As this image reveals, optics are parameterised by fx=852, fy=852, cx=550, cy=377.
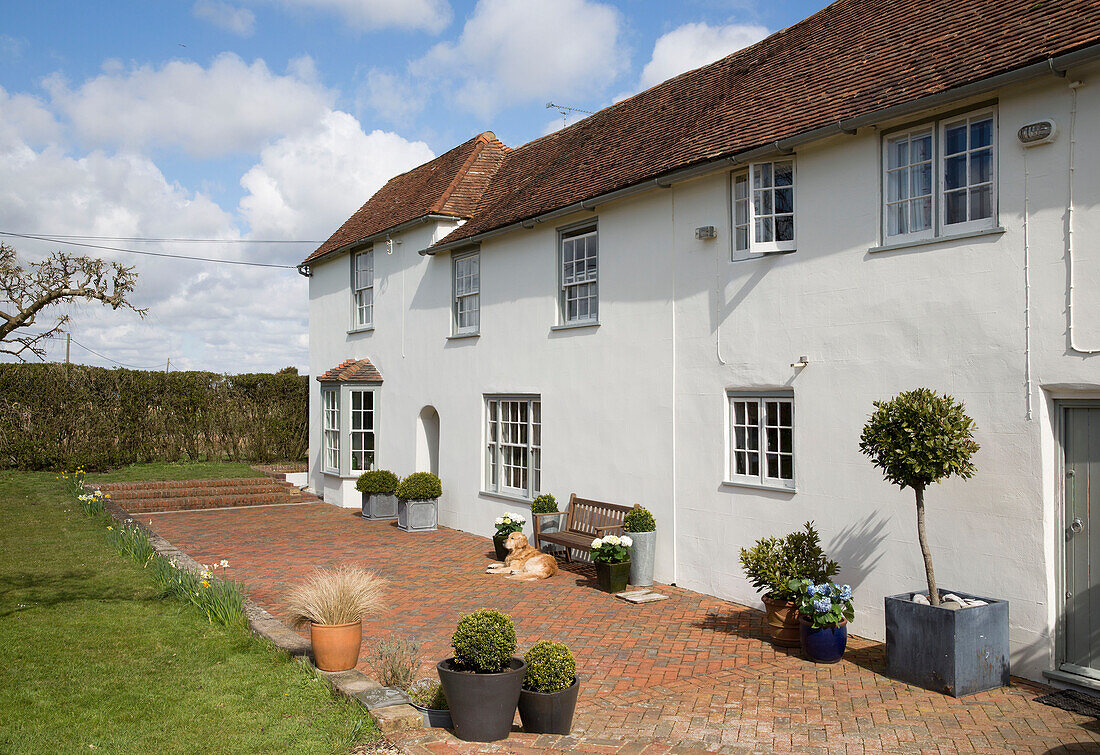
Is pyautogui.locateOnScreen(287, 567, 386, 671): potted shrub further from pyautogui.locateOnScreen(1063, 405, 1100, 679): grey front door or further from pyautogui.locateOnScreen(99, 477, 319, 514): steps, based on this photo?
pyautogui.locateOnScreen(99, 477, 319, 514): steps

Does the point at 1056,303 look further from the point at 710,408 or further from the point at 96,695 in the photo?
the point at 96,695

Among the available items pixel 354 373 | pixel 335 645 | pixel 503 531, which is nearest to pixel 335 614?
pixel 335 645

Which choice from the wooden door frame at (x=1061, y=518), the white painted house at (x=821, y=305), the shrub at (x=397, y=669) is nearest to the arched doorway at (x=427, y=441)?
the white painted house at (x=821, y=305)

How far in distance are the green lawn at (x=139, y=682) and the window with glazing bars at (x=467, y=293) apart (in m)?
7.61

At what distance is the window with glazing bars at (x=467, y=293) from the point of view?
16.4m

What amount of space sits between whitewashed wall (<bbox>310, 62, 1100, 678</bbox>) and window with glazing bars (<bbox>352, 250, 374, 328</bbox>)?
5898mm

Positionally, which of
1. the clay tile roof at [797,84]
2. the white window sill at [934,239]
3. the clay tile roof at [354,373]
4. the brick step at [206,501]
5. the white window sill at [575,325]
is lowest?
the brick step at [206,501]

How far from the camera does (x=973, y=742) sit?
6023mm

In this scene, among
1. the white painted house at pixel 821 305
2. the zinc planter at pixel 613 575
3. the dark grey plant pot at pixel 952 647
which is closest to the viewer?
the dark grey plant pot at pixel 952 647

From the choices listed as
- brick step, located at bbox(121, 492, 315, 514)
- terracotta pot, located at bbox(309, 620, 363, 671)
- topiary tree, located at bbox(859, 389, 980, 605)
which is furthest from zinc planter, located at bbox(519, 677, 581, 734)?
brick step, located at bbox(121, 492, 315, 514)

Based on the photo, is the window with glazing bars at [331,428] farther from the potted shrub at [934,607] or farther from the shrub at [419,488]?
the potted shrub at [934,607]

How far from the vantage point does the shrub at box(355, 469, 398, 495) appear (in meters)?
18.0

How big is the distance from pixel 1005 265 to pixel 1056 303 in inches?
23.0

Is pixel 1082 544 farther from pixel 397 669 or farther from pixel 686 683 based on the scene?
pixel 397 669
